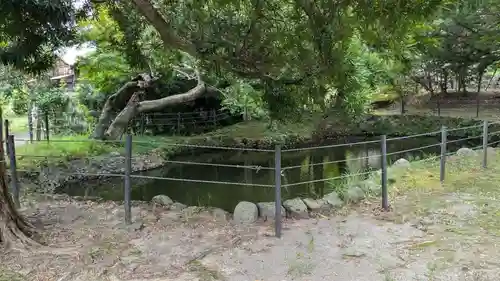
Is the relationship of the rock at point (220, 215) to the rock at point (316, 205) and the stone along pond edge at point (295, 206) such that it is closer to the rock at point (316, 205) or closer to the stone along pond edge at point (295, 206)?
the stone along pond edge at point (295, 206)

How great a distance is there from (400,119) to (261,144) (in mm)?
5550

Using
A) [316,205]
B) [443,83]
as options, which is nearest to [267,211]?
[316,205]

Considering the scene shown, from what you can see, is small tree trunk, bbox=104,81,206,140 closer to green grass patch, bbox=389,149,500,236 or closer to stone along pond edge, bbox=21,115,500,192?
stone along pond edge, bbox=21,115,500,192

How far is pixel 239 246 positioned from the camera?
12.1ft

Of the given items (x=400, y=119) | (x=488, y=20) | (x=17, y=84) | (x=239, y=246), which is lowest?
(x=239, y=246)

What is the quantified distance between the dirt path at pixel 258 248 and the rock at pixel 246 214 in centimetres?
14

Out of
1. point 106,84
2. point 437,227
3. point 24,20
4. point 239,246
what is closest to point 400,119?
point 106,84

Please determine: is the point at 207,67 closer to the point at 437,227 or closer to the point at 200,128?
the point at 437,227

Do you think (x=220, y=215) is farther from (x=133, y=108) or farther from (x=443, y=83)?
(x=443, y=83)

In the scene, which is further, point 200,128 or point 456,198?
point 200,128

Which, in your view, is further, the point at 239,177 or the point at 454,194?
the point at 239,177

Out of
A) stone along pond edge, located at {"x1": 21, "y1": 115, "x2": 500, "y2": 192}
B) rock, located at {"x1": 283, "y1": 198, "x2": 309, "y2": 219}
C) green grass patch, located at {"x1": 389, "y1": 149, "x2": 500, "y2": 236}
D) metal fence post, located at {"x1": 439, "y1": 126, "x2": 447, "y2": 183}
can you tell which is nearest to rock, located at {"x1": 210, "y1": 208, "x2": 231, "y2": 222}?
rock, located at {"x1": 283, "y1": 198, "x2": 309, "y2": 219}

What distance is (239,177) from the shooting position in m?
9.29

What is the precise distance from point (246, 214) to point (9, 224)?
208 centimetres
